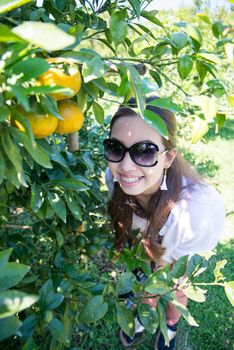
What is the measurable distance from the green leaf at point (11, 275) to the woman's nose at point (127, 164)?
938mm

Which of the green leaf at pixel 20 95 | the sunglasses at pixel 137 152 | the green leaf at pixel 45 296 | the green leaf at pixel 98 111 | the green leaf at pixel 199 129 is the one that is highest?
the green leaf at pixel 20 95

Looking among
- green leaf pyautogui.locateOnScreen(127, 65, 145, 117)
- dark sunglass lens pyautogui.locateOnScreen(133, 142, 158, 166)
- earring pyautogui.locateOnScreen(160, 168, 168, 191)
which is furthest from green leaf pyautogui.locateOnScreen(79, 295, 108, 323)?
earring pyautogui.locateOnScreen(160, 168, 168, 191)

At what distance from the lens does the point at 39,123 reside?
2.21ft

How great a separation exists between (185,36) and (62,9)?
396 mm

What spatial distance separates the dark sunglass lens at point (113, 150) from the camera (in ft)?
5.28

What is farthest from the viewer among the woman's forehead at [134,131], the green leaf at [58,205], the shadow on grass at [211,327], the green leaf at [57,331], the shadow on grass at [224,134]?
the shadow on grass at [224,134]

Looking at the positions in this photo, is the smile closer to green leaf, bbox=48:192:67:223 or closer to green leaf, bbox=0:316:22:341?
green leaf, bbox=48:192:67:223

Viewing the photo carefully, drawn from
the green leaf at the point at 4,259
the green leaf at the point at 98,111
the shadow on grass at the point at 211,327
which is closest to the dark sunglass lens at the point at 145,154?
the green leaf at the point at 98,111

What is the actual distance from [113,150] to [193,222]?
18.8 inches

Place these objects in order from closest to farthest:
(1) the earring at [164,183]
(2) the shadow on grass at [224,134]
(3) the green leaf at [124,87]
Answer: (3) the green leaf at [124,87], (1) the earring at [164,183], (2) the shadow on grass at [224,134]

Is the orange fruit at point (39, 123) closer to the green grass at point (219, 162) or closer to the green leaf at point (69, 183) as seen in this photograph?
the green leaf at point (69, 183)

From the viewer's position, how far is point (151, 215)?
1.85 metres

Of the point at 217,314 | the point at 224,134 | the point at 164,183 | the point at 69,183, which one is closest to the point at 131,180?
the point at 164,183

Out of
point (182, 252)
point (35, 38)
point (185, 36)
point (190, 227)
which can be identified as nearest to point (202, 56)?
point (185, 36)
